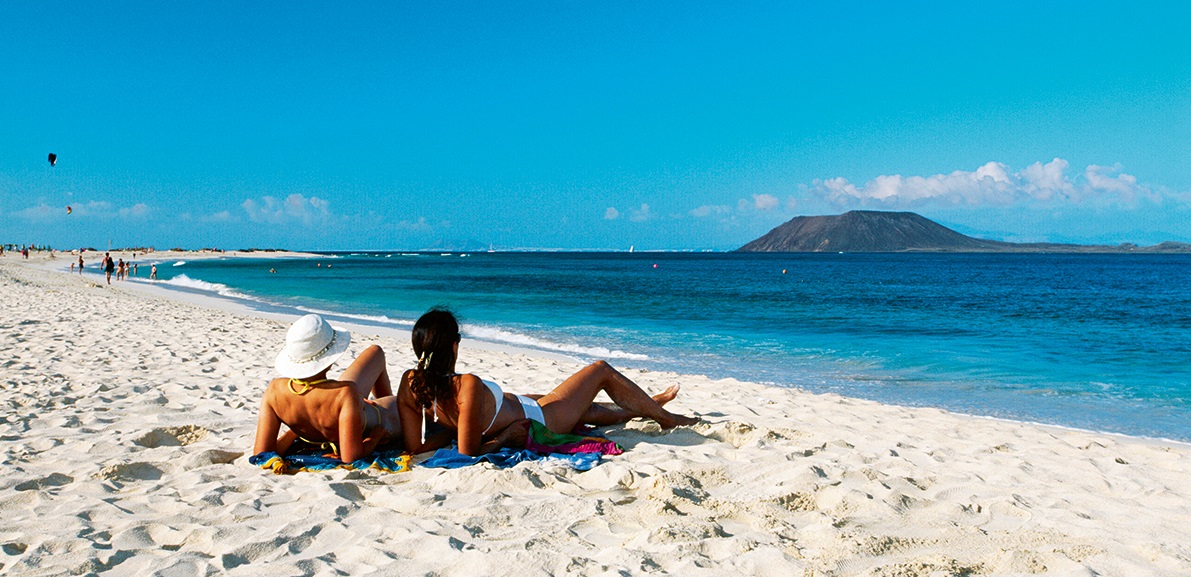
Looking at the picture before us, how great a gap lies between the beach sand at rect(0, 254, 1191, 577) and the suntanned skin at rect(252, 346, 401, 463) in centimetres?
25

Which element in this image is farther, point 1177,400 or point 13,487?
point 1177,400

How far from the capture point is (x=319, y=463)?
4516 millimetres

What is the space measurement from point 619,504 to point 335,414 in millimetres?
1950

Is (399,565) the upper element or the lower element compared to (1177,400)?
upper

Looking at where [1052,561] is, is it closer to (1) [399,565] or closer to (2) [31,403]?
(1) [399,565]

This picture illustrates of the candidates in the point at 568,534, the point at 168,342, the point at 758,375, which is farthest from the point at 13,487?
the point at 758,375

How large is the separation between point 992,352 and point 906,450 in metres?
10.2

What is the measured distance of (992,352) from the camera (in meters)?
14.1

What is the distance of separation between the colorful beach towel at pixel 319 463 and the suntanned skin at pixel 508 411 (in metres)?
0.22

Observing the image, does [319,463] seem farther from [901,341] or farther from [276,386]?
[901,341]

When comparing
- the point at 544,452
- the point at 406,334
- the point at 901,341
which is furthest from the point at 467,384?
the point at 901,341

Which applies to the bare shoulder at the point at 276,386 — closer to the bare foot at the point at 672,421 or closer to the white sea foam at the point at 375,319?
the bare foot at the point at 672,421

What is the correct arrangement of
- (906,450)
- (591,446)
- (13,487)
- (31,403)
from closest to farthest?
(13,487), (591,446), (906,450), (31,403)

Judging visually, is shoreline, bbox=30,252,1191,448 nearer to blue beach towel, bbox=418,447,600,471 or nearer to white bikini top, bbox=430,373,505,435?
blue beach towel, bbox=418,447,600,471
